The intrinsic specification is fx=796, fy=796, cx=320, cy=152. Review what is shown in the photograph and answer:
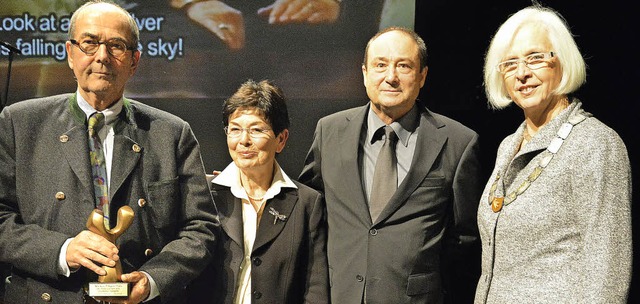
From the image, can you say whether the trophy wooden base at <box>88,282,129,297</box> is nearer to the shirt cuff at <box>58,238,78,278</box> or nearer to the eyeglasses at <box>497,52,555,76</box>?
the shirt cuff at <box>58,238,78,278</box>

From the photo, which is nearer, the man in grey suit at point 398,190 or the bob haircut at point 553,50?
the bob haircut at point 553,50

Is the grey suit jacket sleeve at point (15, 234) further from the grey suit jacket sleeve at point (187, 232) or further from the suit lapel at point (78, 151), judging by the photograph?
the grey suit jacket sleeve at point (187, 232)

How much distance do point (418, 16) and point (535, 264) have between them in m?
2.07

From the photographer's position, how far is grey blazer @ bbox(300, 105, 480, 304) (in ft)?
10.5

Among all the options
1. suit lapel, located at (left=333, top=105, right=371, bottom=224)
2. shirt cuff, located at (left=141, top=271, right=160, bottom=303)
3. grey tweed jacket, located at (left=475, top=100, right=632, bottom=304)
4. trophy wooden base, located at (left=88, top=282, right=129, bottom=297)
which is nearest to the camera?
grey tweed jacket, located at (left=475, top=100, right=632, bottom=304)

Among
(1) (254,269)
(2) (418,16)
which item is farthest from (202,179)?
(2) (418,16)

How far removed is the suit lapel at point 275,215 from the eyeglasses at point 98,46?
2.75 ft

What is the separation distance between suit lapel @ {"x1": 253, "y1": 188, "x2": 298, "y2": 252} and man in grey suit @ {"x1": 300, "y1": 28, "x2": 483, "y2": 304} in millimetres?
191

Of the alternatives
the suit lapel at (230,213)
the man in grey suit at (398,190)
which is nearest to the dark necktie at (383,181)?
the man in grey suit at (398,190)

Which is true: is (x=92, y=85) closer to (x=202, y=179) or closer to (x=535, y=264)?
(x=202, y=179)

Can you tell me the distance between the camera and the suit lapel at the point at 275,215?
315cm

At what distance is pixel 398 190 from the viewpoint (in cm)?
325

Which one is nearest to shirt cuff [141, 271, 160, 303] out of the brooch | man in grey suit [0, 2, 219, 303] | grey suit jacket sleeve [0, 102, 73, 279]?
man in grey suit [0, 2, 219, 303]

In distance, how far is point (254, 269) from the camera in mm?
3127
